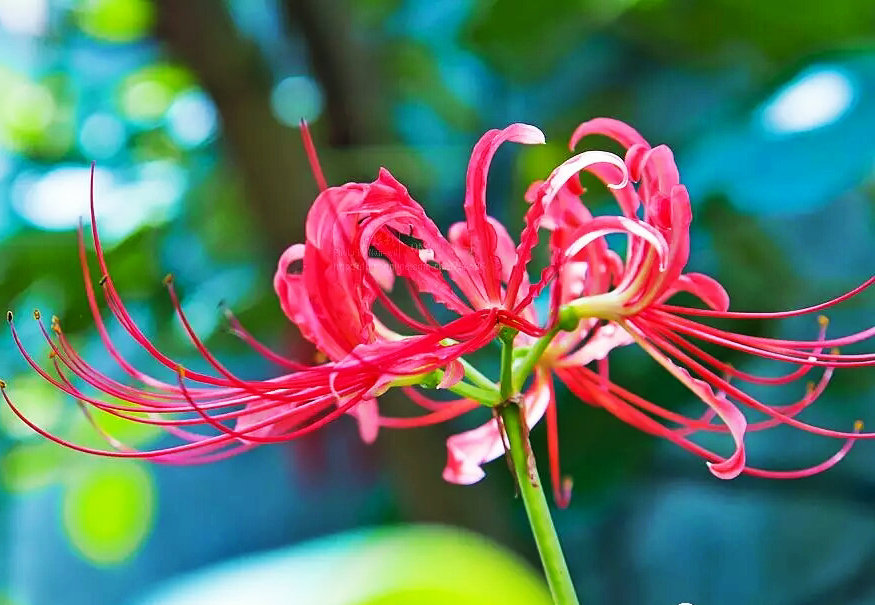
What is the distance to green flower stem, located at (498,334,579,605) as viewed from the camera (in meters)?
0.31

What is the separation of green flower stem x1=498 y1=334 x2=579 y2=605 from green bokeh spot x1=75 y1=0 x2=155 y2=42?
104 cm

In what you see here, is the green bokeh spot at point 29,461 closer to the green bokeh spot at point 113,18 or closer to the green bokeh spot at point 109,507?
the green bokeh spot at point 109,507

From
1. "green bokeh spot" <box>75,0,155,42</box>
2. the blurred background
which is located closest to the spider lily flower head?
the blurred background

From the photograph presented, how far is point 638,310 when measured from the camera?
1.17 feet

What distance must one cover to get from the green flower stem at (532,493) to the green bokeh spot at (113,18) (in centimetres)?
104

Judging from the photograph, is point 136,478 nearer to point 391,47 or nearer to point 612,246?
point 391,47

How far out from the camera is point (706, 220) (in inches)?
40.1

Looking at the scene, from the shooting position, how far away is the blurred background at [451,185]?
1015 millimetres

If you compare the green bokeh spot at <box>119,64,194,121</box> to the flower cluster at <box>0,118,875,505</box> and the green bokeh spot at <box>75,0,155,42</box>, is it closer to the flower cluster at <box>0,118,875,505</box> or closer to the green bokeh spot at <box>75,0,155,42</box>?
the green bokeh spot at <box>75,0,155,42</box>

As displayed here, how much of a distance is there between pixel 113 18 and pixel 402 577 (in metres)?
1.14

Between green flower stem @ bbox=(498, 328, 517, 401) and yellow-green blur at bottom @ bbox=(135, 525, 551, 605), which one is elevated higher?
green flower stem @ bbox=(498, 328, 517, 401)

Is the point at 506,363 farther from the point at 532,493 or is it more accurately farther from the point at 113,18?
the point at 113,18

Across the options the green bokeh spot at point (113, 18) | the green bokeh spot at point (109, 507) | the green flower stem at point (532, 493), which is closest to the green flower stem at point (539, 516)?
the green flower stem at point (532, 493)

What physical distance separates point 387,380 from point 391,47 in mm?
1007
